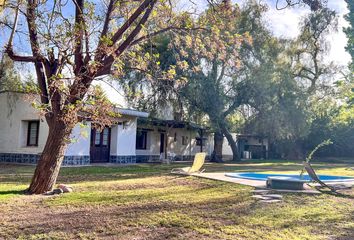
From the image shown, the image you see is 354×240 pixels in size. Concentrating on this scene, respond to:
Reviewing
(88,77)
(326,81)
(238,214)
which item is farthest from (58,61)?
(326,81)

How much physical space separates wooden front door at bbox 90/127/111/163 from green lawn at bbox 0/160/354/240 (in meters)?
10.5

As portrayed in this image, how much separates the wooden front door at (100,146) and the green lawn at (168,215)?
10.5m

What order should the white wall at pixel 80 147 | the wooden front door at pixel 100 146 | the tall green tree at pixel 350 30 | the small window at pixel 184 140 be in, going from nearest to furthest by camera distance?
the white wall at pixel 80 147, the tall green tree at pixel 350 30, the wooden front door at pixel 100 146, the small window at pixel 184 140

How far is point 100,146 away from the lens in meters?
21.8

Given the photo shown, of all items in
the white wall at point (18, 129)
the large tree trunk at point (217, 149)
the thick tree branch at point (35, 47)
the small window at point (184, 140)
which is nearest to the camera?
the thick tree branch at point (35, 47)

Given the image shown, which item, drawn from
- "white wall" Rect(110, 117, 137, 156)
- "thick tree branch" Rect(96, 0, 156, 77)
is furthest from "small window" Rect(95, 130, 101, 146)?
"thick tree branch" Rect(96, 0, 156, 77)

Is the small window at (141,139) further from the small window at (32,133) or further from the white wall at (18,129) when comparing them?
the small window at (32,133)

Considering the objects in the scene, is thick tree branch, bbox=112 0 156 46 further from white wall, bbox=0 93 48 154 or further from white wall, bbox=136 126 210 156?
white wall, bbox=136 126 210 156

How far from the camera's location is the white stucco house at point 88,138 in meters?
19.4

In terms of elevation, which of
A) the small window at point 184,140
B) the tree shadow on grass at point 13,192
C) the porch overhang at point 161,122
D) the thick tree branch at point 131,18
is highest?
the thick tree branch at point 131,18

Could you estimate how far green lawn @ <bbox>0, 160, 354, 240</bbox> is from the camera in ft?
19.8

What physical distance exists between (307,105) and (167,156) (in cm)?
1216

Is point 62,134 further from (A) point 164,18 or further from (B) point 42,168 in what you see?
(A) point 164,18

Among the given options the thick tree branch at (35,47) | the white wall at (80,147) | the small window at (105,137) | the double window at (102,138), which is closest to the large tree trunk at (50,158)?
the thick tree branch at (35,47)
